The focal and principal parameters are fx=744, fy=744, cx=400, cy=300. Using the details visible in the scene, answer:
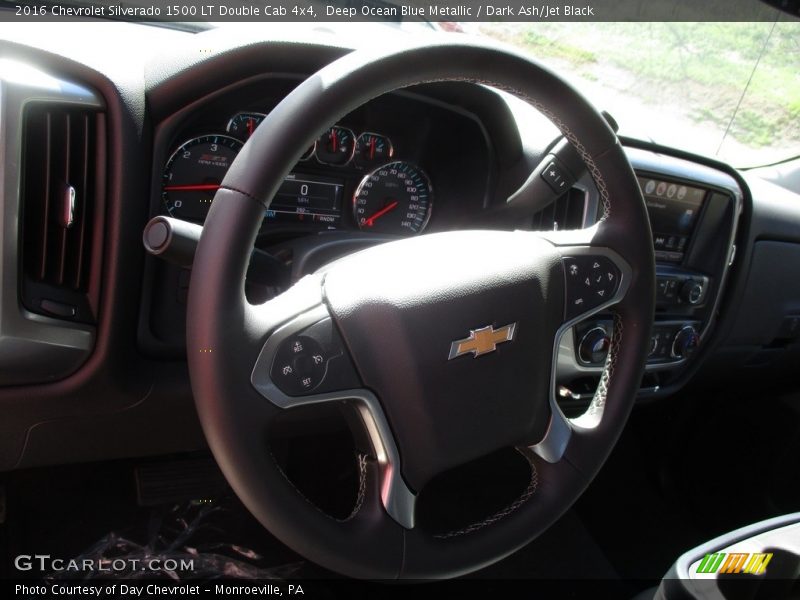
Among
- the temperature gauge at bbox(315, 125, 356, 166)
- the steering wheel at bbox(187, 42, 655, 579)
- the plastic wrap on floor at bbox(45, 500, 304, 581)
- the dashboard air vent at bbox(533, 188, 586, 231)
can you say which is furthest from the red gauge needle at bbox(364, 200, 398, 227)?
the plastic wrap on floor at bbox(45, 500, 304, 581)

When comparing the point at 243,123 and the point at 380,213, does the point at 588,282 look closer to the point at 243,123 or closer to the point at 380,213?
the point at 380,213

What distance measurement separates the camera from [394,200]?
155cm

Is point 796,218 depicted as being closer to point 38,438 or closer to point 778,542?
point 778,542

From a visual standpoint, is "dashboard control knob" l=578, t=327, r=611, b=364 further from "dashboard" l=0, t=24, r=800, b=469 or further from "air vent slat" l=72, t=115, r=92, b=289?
"air vent slat" l=72, t=115, r=92, b=289

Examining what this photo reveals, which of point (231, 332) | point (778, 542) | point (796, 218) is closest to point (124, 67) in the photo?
point (231, 332)

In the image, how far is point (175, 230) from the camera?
878mm

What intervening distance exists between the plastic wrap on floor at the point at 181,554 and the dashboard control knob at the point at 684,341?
1.10m

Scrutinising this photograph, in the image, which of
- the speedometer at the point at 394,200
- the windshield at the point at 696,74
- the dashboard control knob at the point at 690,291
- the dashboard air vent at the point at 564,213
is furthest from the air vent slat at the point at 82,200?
the dashboard control knob at the point at 690,291

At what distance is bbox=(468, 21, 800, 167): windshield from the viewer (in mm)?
2072

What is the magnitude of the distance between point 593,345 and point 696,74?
102 centimetres

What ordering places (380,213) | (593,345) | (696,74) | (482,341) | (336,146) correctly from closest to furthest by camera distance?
(482,341)
(336,146)
(380,213)
(593,345)
(696,74)

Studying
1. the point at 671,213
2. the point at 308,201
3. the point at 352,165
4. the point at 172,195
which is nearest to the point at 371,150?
the point at 352,165

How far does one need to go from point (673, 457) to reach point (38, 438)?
6.14 ft

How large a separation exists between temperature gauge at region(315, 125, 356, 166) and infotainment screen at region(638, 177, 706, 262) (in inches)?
30.8
